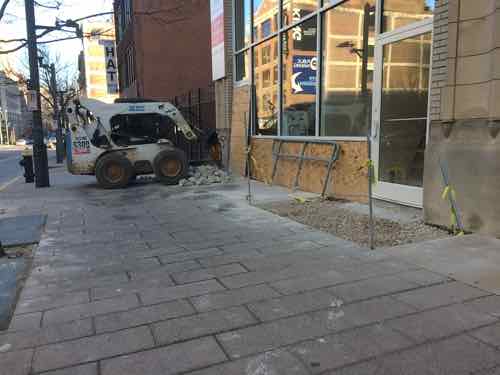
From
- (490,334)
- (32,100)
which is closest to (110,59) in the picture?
(32,100)

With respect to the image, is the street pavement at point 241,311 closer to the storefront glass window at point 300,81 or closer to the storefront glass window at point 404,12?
the storefront glass window at point 404,12

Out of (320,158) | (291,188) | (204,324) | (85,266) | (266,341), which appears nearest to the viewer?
(266,341)

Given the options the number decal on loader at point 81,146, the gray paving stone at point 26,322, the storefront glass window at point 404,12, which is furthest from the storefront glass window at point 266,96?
the gray paving stone at point 26,322

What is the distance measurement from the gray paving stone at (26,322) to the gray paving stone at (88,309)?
52mm

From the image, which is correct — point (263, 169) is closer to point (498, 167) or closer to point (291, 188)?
point (291, 188)

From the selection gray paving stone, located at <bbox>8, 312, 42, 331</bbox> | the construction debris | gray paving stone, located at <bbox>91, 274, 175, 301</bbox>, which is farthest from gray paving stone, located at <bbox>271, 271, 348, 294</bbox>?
the construction debris

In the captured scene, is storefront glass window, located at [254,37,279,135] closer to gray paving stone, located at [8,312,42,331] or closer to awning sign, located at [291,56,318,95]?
awning sign, located at [291,56,318,95]

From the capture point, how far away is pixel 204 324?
3266mm

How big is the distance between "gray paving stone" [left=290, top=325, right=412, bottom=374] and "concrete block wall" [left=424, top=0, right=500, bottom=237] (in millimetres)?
2867

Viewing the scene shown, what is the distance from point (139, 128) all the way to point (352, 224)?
7.92m

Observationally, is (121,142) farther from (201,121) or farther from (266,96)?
(201,121)

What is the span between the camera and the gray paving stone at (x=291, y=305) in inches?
134

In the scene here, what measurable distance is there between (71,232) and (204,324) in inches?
156

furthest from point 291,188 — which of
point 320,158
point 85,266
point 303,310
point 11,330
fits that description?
point 11,330
